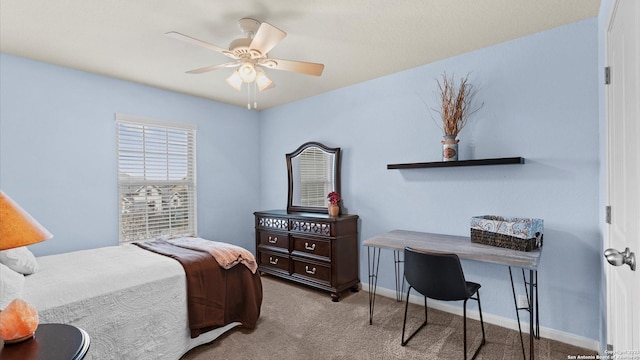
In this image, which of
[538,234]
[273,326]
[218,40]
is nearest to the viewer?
[538,234]

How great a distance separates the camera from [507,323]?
263 cm

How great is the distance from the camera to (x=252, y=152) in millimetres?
4750

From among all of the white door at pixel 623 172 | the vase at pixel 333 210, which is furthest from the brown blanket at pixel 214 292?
the white door at pixel 623 172

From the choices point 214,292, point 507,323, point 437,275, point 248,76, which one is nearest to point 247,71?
point 248,76

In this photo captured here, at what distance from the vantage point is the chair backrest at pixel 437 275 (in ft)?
6.73

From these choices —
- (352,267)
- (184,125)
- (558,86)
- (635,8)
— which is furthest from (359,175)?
(635,8)

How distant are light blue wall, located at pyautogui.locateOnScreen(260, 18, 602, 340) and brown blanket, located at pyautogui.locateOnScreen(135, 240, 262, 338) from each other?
1476 mm

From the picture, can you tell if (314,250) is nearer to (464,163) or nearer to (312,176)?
(312,176)

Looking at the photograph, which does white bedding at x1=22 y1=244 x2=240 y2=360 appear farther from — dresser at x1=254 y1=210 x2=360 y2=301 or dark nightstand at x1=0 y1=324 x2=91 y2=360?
dresser at x1=254 y1=210 x2=360 y2=301

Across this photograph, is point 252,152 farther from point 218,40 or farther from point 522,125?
point 522,125

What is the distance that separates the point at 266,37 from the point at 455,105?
1780 millimetres

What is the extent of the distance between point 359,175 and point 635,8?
2663 mm

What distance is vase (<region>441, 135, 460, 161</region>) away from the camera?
108 inches

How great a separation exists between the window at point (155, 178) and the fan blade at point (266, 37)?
2.21m
